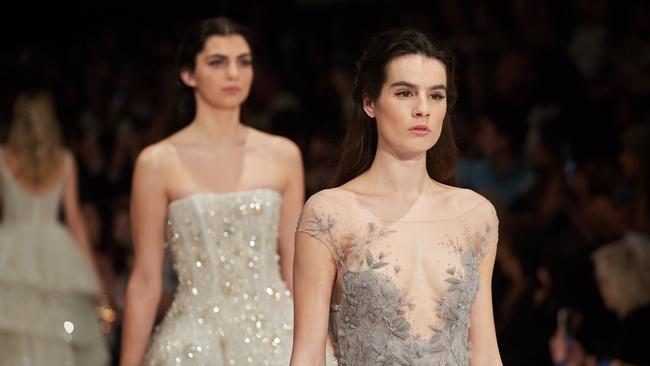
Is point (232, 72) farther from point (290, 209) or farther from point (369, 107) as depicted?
point (369, 107)

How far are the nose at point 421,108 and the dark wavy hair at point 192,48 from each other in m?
1.78

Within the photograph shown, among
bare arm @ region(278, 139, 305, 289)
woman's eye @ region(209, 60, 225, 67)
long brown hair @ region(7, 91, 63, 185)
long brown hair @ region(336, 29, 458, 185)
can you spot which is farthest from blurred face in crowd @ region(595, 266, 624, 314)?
long brown hair @ region(7, 91, 63, 185)

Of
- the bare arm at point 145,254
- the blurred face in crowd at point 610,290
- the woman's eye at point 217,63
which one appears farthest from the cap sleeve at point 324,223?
the blurred face in crowd at point 610,290

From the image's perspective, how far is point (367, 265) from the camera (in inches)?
129

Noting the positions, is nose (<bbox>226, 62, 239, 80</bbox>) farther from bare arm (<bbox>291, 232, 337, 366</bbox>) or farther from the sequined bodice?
bare arm (<bbox>291, 232, 337, 366</bbox>)

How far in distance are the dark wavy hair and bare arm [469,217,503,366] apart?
1.85 meters

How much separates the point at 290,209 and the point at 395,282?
161 centimetres

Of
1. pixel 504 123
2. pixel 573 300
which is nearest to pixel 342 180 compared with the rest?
pixel 573 300

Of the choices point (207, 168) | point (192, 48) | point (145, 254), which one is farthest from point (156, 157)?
point (192, 48)

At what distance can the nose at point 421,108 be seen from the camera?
3279 mm

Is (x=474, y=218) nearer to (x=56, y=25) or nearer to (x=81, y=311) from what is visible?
(x=81, y=311)

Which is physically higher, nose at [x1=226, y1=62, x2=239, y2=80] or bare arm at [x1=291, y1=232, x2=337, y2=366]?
nose at [x1=226, y1=62, x2=239, y2=80]

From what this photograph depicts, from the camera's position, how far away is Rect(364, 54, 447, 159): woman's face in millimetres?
3295

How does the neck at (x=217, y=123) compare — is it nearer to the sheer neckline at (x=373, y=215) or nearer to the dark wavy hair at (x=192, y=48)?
the dark wavy hair at (x=192, y=48)
